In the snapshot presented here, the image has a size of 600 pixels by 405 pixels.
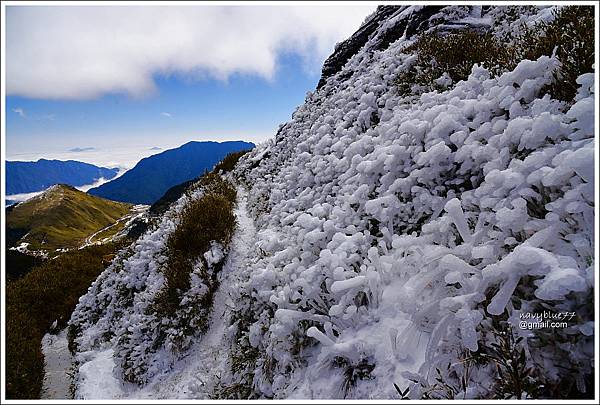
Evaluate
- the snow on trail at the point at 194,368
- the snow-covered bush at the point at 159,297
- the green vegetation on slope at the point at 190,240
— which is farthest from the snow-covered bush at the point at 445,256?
the green vegetation on slope at the point at 190,240

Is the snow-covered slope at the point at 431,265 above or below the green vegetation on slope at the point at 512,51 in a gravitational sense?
below

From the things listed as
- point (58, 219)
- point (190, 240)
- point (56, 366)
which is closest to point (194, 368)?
point (190, 240)

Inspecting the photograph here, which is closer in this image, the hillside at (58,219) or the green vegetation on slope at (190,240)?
the green vegetation on slope at (190,240)

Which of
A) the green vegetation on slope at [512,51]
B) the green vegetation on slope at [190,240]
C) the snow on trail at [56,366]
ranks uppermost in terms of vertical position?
the green vegetation on slope at [512,51]

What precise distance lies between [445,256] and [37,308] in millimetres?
14682

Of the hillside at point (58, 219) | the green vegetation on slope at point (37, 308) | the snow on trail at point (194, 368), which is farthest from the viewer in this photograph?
the hillside at point (58, 219)

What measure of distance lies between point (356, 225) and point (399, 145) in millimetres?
1344

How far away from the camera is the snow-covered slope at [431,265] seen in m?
2.44

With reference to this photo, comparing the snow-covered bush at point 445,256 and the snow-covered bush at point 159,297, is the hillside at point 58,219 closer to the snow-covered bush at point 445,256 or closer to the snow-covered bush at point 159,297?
the snow-covered bush at point 159,297

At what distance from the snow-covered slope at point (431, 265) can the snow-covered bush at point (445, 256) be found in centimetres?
1

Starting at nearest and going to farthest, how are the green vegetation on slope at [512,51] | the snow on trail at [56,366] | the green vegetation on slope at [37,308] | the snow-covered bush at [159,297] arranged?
the green vegetation on slope at [512,51] < the snow-covered bush at [159,297] < the snow on trail at [56,366] < the green vegetation on slope at [37,308]

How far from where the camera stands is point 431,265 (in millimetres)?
3211

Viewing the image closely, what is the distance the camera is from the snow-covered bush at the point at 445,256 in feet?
7.97

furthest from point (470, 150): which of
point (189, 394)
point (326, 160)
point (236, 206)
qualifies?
point (236, 206)
